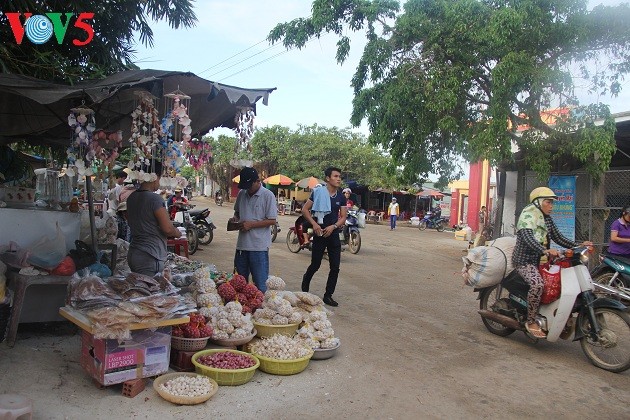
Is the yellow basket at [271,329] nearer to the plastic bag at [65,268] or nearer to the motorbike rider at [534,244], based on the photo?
the plastic bag at [65,268]

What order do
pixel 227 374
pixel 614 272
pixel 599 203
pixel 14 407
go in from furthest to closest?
pixel 599 203, pixel 614 272, pixel 227 374, pixel 14 407

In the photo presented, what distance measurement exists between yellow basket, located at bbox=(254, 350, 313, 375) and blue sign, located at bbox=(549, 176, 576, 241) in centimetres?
829

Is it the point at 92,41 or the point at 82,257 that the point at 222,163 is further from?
the point at 82,257

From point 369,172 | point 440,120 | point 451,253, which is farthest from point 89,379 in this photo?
point 369,172

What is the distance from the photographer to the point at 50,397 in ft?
11.3

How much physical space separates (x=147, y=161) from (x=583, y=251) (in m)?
4.35

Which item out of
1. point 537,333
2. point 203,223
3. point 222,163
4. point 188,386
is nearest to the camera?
point 188,386

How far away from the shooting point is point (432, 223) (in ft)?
93.0

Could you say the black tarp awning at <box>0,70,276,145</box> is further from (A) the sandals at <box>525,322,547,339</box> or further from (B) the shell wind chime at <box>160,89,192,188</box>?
(A) the sandals at <box>525,322,547,339</box>

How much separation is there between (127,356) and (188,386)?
509 mm

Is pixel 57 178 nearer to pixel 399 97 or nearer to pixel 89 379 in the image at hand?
pixel 89 379

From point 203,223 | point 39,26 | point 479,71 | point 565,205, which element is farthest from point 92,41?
point 565,205

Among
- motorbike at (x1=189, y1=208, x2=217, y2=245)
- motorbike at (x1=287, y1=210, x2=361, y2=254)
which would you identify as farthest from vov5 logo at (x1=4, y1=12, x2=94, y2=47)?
motorbike at (x1=287, y1=210, x2=361, y2=254)

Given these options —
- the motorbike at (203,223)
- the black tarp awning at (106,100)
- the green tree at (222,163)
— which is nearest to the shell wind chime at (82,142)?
the black tarp awning at (106,100)
